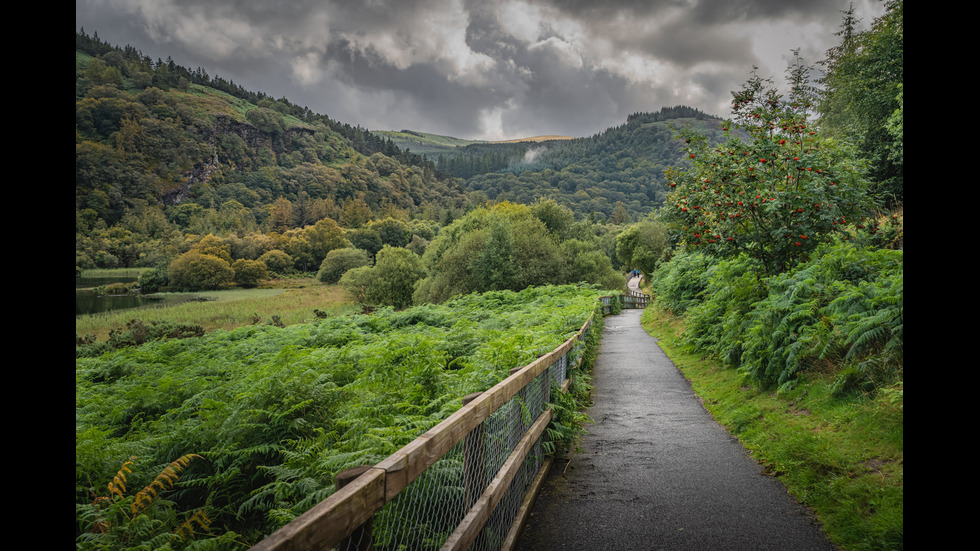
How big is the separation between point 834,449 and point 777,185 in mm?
6663

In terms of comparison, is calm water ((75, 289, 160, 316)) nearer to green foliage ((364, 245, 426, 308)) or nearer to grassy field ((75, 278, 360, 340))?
grassy field ((75, 278, 360, 340))

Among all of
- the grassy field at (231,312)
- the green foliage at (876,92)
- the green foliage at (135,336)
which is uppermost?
the green foliage at (876,92)

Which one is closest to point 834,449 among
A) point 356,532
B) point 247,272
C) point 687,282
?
point 356,532

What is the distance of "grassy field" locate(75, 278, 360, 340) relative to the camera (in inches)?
1714

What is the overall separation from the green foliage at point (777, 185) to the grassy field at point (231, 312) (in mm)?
30770

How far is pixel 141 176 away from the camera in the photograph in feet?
493

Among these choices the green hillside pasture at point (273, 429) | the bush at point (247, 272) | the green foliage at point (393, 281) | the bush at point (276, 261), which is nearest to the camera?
the green hillside pasture at point (273, 429)

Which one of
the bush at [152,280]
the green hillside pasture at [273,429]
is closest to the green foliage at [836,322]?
the green hillside pasture at [273,429]

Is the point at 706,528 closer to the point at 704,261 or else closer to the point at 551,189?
the point at 704,261

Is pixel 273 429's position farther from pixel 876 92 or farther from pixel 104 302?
pixel 104 302

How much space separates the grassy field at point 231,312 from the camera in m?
43.5

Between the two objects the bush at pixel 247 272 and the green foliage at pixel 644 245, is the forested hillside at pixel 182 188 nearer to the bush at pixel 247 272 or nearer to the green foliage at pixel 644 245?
the bush at pixel 247 272

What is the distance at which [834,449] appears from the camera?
5688 mm
